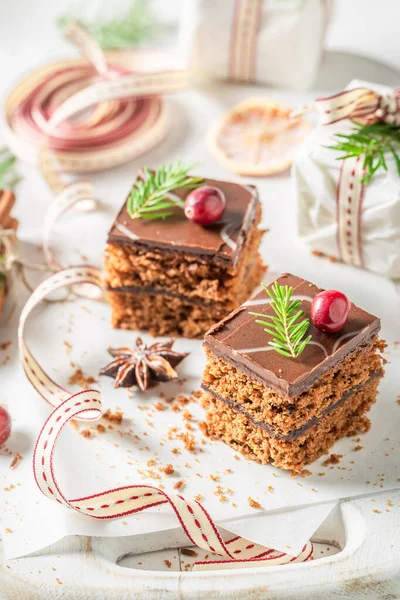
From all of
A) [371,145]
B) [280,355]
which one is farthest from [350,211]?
[280,355]

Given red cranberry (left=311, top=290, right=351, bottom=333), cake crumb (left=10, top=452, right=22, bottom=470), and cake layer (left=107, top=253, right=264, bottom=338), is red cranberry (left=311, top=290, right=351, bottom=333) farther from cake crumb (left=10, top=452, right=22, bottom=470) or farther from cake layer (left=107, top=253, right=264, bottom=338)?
cake crumb (left=10, top=452, right=22, bottom=470)

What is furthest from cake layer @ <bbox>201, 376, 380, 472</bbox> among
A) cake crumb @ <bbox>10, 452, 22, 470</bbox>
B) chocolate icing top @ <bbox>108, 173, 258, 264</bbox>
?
cake crumb @ <bbox>10, 452, 22, 470</bbox>

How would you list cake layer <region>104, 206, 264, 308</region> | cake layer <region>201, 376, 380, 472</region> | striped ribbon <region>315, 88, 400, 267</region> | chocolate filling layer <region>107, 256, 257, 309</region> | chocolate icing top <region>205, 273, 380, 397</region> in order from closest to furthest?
chocolate icing top <region>205, 273, 380, 397</region>
cake layer <region>201, 376, 380, 472</region>
cake layer <region>104, 206, 264, 308</region>
chocolate filling layer <region>107, 256, 257, 309</region>
striped ribbon <region>315, 88, 400, 267</region>

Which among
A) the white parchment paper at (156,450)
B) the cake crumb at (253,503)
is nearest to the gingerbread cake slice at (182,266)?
the white parchment paper at (156,450)

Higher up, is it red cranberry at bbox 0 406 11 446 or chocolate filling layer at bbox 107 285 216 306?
chocolate filling layer at bbox 107 285 216 306

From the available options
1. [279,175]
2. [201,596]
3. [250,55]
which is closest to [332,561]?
[201,596]

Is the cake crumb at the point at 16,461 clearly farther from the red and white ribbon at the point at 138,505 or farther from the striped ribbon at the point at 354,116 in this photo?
the striped ribbon at the point at 354,116
